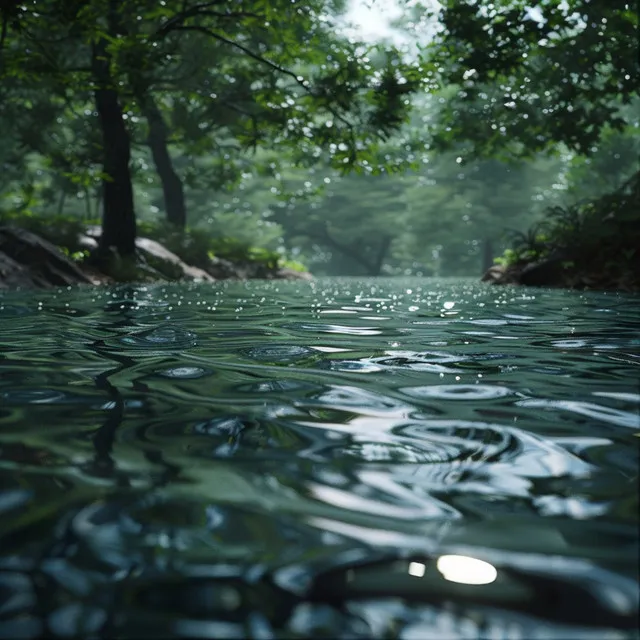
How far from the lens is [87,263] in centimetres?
1367

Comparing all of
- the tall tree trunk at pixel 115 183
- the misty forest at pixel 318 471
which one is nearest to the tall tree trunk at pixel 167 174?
the tall tree trunk at pixel 115 183

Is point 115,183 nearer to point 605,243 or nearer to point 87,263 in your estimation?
point 87,263

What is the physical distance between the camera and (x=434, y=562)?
4.03ft

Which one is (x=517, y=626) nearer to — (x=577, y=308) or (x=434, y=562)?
(x=434, y=562)

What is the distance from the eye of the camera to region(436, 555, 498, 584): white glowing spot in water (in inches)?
46.2

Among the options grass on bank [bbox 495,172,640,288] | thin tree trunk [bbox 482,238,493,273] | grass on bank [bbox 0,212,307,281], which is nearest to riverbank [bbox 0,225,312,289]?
grass on bank [bbox 0,212,307,281]

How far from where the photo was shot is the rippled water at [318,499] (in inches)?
43.1

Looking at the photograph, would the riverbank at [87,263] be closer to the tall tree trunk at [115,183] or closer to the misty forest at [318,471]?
the tall tree trunk at [115,183]

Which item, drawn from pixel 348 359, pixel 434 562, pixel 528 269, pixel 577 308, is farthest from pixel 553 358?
pixel 528 269

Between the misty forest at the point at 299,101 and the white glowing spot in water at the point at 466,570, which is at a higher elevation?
the misty forest at the point at 299,101

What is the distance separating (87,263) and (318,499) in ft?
42.7

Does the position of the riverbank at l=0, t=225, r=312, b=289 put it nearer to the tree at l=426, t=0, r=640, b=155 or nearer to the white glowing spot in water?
the tree at l=426, t=0, r=640, b=155

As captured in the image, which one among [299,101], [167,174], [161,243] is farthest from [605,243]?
[167,174]

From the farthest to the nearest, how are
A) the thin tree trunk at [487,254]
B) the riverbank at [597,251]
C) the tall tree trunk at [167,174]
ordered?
1. the thin tree trunk at [487,254]
2. the tall tree trunk at [167,174]
3. the riverbank at [597,251]
